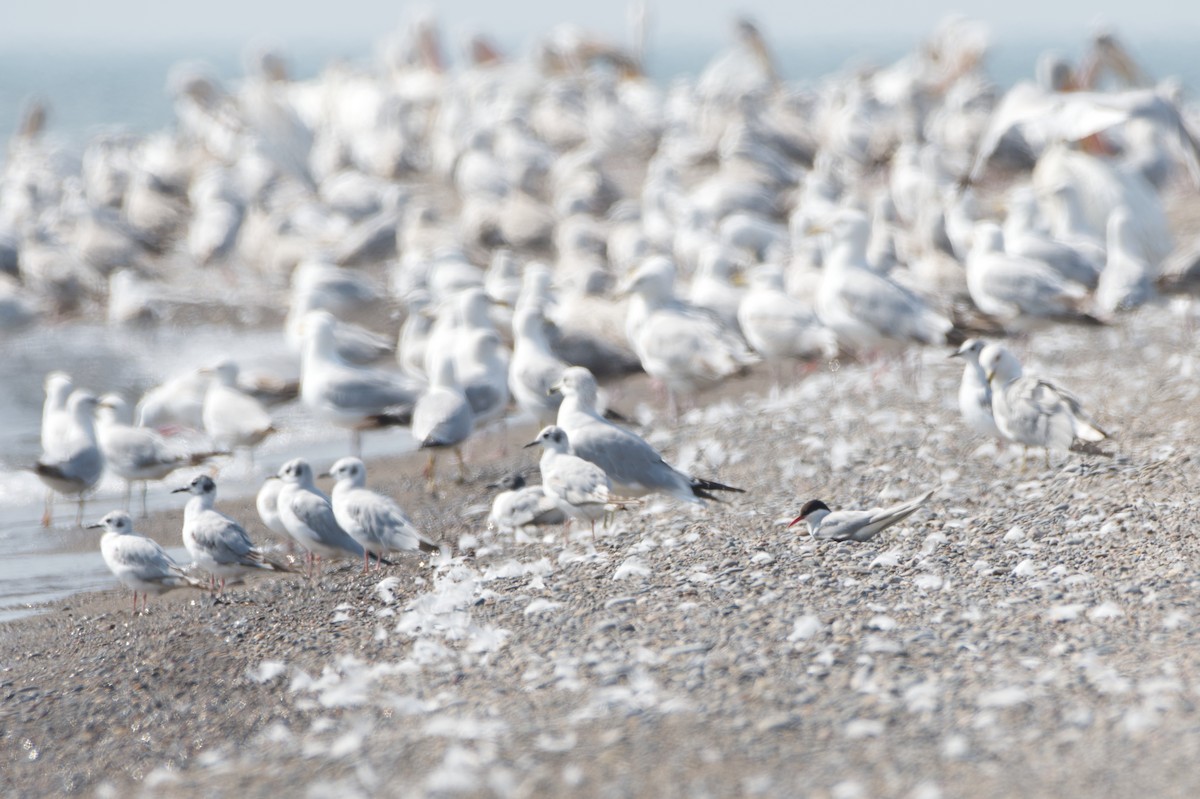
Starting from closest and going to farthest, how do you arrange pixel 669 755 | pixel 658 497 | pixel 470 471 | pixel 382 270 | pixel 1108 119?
1. pixel 669 755
2. pixel 658 497
3. pixel 470 471
4. pixel 1108 119
5. pixel 382 270

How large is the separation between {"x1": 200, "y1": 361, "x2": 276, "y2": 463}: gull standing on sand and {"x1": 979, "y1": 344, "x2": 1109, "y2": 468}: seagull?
4.59 metres

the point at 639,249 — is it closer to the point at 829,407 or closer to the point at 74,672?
the point at 829,407

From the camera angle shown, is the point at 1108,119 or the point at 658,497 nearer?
the point at 658,497

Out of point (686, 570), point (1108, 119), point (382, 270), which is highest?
point (1108, 119)

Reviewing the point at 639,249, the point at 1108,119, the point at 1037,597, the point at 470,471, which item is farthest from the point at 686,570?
the point at 639,249

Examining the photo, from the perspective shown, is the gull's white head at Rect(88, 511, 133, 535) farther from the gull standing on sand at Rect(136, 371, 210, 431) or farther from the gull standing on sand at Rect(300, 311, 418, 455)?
the gull standing on sand at Rect(136, 371, 210, 431)

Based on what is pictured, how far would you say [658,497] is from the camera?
7.93 m

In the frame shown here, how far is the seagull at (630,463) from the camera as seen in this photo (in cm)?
736

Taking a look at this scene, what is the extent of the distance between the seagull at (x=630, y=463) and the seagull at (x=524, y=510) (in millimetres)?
309

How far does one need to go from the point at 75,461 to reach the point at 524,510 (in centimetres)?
283

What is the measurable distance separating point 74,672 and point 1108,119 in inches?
324

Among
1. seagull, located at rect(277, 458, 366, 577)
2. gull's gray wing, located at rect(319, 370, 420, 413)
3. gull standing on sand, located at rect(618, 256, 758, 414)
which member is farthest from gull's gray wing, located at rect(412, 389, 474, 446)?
gull standing on sand, located at rect(618, 256, 758, 414)

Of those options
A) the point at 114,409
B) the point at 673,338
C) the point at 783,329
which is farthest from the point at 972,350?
the point at 114,409

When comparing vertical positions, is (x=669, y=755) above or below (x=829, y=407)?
above
